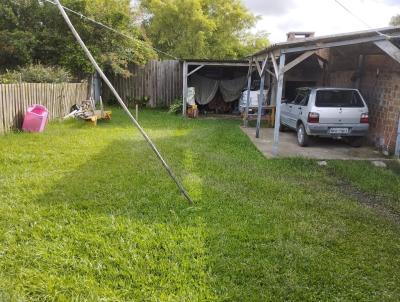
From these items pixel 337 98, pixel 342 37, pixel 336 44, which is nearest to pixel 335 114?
pixel 337 98

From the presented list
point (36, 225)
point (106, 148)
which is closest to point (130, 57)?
point (106, 148)

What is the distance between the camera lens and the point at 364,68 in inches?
390

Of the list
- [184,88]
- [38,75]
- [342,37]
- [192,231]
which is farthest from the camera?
[184,88]

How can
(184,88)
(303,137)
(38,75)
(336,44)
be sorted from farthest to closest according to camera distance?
(184,88), (38,75), (303,137), (336,44)

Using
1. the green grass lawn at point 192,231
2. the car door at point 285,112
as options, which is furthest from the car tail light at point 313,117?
the car door at point 285,112

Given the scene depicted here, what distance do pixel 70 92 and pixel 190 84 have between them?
6121 millimetres

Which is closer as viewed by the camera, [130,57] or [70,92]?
[70,92]

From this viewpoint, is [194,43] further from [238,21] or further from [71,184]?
[71,184]

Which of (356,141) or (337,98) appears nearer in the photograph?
(337,98)

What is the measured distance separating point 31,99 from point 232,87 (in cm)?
962

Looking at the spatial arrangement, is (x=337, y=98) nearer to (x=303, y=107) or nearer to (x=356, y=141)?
(x=303, y=107)

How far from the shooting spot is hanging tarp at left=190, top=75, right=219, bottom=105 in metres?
17.1

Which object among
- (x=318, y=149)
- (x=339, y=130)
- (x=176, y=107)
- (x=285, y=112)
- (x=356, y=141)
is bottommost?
(x=318, y=149)

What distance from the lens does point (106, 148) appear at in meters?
8.27
